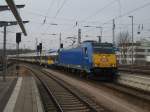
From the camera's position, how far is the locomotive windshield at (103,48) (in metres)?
31.2

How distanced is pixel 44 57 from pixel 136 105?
2234 inches

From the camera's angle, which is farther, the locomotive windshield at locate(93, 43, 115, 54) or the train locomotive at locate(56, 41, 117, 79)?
the locomotive windshield at locate(93, 43, 115, 54)

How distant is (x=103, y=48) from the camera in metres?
31.4

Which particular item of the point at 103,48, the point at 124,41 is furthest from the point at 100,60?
the point at 124,41

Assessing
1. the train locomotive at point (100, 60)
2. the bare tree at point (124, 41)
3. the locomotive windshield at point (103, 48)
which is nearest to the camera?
the train locomotive at point (100, 60)

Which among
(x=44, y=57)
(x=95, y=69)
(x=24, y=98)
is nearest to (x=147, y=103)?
(x=24, y=98)

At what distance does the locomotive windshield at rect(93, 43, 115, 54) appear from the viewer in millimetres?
31194

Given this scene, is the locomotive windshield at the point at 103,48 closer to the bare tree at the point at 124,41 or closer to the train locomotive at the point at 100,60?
the train locomotive at the point at 100,60

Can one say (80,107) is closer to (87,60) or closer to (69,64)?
(87,60)

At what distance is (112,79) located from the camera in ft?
104

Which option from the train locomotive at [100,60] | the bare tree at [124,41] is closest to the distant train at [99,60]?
the train locomotive at [100,60]

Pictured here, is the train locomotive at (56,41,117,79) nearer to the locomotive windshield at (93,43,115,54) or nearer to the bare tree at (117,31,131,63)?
the locomotive windshield at (93,43,115,54)

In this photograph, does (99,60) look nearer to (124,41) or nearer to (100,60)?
(100,60)

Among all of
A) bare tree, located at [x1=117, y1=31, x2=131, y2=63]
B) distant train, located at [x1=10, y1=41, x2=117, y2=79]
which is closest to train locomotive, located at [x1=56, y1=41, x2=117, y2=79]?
distant train, located at [x1=10, y1=41, x2=117, y2=79]
